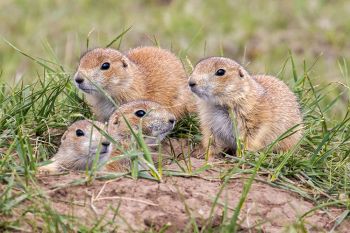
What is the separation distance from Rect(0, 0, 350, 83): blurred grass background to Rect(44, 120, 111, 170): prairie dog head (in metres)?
5.60

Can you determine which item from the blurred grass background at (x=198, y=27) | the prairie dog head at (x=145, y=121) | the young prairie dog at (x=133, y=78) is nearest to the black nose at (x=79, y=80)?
the young prairie dog at (x=133, y=78)

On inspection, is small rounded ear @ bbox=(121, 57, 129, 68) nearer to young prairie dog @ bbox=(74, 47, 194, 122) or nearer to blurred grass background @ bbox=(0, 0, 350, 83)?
young prairie dog @ bbox=(74, 47, 194, 122)

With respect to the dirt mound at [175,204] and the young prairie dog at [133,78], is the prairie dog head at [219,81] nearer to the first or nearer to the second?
the young prairie dog at [133,78]

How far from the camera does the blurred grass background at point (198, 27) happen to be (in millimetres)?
12648

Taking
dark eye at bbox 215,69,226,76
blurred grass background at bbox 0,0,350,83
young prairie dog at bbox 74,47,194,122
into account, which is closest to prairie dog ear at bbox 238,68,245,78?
dark eye at bbox 215,69,226,76

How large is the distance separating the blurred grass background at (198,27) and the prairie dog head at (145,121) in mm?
5131

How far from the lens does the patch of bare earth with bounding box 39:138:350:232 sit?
559 cm

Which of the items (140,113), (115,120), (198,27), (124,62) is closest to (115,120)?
(115,120)

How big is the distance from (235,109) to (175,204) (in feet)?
4.93

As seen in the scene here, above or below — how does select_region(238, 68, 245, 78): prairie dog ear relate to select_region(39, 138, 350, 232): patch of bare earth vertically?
above

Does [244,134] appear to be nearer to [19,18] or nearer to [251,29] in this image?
[251,29]

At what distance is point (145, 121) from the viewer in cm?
698

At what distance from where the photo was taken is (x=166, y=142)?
7.30 meters

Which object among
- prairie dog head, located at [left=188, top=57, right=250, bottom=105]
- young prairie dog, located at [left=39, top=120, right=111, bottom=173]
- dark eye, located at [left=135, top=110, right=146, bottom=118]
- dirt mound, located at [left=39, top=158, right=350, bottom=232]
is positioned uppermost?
prairie dog head, located at [left=188, top=57, right=250, bottom=105]
